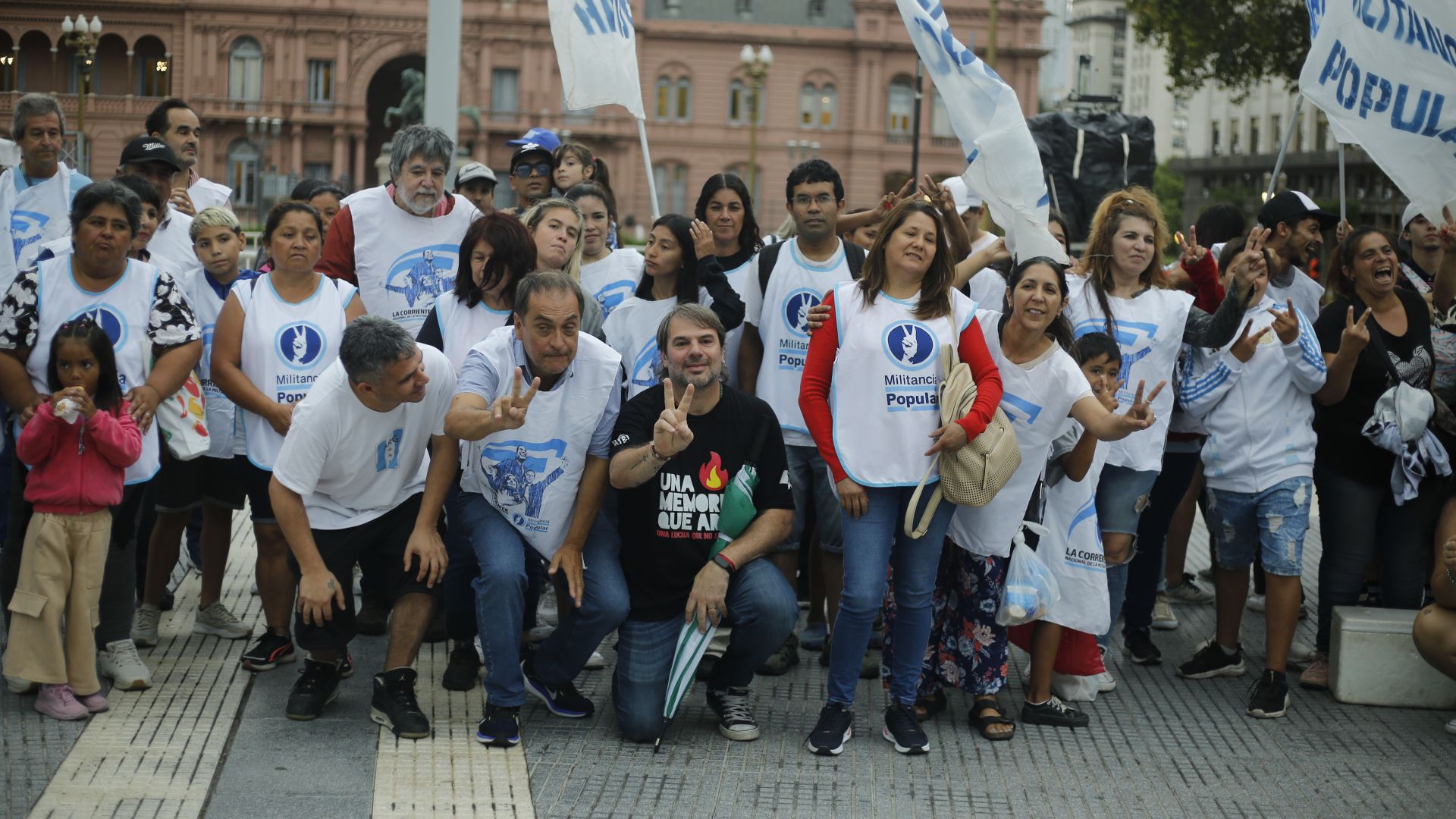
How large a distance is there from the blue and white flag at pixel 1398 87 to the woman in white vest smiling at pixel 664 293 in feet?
8.37

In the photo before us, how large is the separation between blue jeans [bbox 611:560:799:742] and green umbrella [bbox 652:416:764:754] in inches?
1.5

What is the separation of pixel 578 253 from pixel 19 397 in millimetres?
2187

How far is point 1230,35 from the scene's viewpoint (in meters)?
25.0

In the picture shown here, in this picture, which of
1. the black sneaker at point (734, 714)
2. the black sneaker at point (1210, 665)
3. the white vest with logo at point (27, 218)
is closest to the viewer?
the black sneaker at point (734, 714)

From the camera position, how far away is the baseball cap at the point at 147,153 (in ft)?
21.8

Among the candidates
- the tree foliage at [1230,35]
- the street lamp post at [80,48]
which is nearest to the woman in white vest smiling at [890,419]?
the street lamp post at [80,48]

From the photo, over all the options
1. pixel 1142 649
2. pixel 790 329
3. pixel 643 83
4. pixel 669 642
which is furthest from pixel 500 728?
pixel 643 83

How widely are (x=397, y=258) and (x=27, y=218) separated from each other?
1.72 meters

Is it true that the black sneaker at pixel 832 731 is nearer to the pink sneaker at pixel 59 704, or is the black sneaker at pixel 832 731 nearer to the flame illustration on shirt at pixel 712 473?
the flame illustration on shirt at pixel 712 473

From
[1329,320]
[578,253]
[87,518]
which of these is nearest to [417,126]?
[578,253]

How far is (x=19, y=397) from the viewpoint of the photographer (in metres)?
5.38

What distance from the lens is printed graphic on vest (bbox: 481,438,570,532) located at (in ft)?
17.1

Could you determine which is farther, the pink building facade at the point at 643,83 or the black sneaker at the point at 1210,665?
the pink building facade at the point at 643,83

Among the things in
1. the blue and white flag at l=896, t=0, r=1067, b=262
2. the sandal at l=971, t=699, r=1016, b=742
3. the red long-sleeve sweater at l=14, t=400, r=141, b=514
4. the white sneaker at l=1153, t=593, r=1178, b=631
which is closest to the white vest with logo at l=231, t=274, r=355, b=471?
the red long-sleeve sweater at l=14, t=400, r=141, b=514
